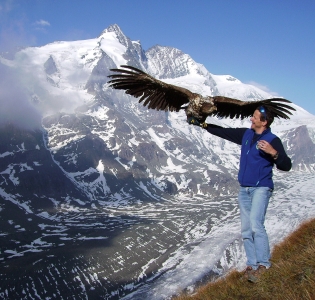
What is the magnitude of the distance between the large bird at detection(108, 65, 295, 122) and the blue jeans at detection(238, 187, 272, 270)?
219cm

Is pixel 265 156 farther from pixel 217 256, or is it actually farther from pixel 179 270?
pixel 217 256

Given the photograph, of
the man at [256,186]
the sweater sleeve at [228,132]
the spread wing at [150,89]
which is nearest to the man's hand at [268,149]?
the man at [256,186]

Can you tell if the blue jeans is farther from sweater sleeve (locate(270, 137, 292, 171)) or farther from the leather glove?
the leather glove

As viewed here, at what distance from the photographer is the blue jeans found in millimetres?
7875

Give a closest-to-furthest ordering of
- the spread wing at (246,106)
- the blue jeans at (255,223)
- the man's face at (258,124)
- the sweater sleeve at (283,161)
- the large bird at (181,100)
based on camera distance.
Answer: the sweater sleeve at (283,161) < the blue jeans at (255,223) < the man's face at (258,124) < the large bird at (181,100) < the spread wing at (246,106)

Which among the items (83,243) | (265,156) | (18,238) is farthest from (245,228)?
(18,238)

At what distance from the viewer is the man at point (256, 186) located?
782cm

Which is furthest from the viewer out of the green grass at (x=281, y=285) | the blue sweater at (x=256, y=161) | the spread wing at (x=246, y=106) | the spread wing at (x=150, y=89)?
the spread wing at (x=150, y=89)

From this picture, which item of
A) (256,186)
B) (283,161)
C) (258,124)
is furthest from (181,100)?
(283,161)

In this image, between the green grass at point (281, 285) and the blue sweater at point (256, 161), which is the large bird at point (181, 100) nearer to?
the blue sweater at point (256, 161)

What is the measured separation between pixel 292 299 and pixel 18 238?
204m

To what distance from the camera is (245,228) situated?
838 centimetres

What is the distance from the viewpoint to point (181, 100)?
10242 mm

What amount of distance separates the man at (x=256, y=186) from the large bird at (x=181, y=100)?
62 centimetres
